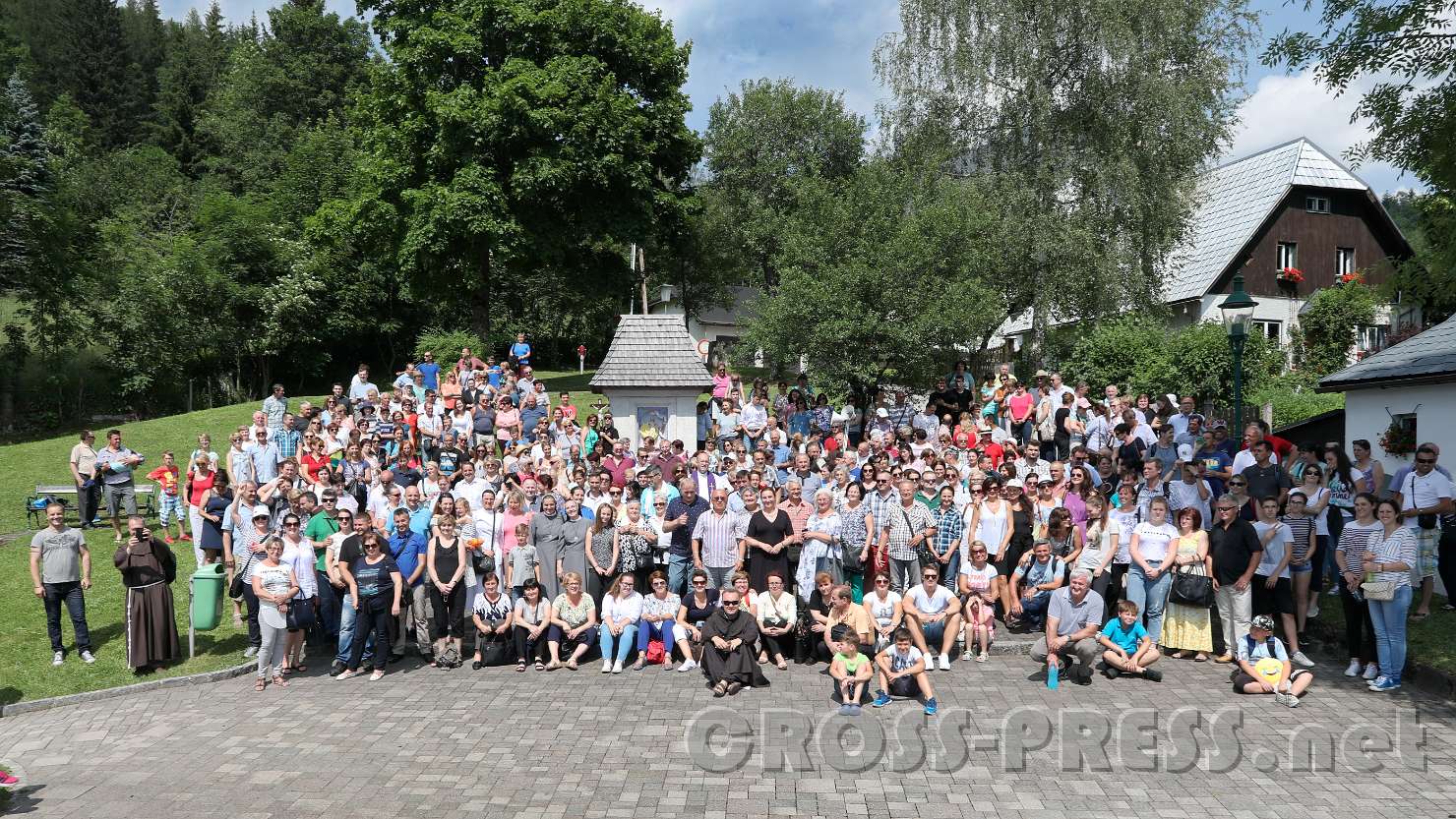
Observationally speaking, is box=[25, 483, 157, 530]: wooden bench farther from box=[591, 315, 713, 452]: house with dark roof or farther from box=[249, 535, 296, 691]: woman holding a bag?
box=[249, 535, 296, 691]: woman holding a bag

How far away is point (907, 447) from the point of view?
1598 centimetres

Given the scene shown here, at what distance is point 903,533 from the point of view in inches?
464

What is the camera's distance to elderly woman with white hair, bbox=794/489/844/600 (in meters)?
11.5

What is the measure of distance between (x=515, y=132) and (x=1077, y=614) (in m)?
25.0

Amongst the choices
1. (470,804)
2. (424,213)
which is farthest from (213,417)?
(470,804)

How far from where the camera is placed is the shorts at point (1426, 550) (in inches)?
448

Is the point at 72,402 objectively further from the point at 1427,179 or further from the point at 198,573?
the point at 1427,179

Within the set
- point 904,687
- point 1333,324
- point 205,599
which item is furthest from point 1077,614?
point 1333,324

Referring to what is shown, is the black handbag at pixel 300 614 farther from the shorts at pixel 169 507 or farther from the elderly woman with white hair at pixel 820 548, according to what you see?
the shorts at pixel 169 507

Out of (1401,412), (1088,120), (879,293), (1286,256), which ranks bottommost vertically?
(1401,412)

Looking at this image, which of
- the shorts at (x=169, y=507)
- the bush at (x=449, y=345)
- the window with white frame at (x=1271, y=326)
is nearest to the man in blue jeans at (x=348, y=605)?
the shorts at (x=169, y=507)

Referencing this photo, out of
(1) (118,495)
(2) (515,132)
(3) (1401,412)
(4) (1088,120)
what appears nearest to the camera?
(3) (1401,412)

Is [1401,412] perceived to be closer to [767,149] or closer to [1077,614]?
[1077,614]

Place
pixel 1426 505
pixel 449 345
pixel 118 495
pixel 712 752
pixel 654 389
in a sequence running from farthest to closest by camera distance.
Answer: pixel 449 345 < pixel 654 389 < pixel 118 495 < pixel 1426 505 < pixel 712 752
